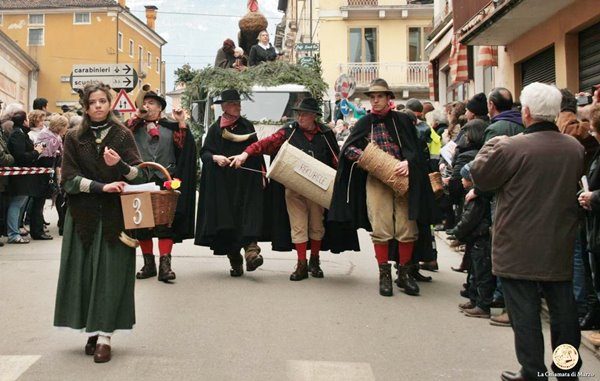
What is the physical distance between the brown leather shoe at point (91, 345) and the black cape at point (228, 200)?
119 inches

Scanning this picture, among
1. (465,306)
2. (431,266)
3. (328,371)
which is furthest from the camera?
(431,266)

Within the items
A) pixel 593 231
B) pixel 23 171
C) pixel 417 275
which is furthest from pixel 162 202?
pixel 23 171

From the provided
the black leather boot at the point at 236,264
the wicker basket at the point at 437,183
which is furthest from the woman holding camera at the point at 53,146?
the wicker basket at the point at 437,183

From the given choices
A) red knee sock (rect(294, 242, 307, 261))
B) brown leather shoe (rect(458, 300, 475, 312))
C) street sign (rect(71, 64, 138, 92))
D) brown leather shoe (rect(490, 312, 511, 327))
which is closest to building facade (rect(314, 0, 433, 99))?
street sign (rect(71, 64, 138, 92))

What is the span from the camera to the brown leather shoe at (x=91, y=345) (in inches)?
216

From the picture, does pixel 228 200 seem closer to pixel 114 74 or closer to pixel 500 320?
pixel 500 320

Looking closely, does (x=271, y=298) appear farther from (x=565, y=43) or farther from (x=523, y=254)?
(x=565, y=43)

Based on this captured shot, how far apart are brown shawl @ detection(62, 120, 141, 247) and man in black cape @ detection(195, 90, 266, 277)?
2.98m

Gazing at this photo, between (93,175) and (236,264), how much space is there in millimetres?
3436

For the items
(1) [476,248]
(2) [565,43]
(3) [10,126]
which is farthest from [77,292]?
(2) [565,43]

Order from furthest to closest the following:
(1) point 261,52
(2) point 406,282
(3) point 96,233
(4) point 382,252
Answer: (1) point 261,52
(2) point 406,282
(4) point 382,252
(3) point 96,233

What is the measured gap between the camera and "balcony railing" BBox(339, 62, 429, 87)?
39219 millimetres

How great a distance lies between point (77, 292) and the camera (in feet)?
17.5

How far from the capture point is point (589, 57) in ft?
40.8
